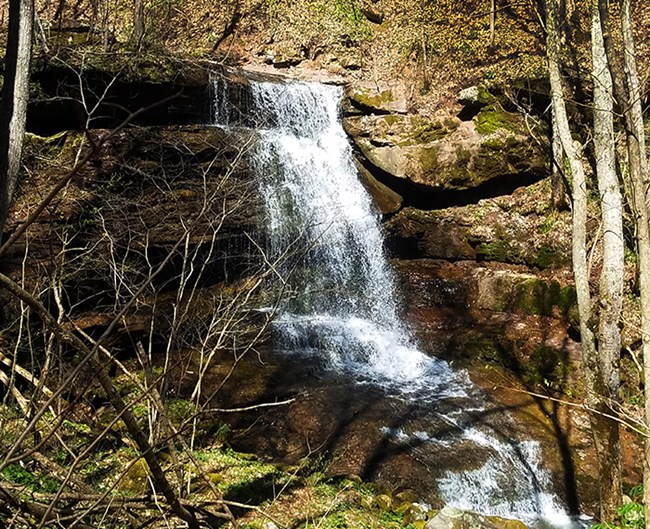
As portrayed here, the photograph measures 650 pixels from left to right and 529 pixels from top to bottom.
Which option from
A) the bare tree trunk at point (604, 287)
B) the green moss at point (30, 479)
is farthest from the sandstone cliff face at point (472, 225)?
the green moss at point (30, 479)

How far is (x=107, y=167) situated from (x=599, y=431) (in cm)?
992

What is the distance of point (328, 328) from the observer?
11.1 meters

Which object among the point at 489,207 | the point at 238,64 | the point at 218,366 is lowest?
the point at 218,366

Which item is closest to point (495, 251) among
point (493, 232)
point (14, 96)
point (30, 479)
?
point (493, 232)

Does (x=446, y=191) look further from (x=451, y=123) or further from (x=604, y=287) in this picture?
(x=604, y=287)

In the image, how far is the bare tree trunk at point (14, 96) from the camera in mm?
3467

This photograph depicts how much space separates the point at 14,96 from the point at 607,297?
7.35 m

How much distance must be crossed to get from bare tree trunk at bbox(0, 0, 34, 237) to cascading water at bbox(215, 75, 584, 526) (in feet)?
15.9

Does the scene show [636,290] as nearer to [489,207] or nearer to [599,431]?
[489,207]

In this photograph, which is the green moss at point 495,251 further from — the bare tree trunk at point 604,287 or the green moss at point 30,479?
the green moss at point 30,479

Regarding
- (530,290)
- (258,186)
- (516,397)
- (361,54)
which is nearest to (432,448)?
(516,397)

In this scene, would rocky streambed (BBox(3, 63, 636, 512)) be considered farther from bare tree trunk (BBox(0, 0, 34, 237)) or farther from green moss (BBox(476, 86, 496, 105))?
bare tree trunk (BBox(0, 0, 34, 237))

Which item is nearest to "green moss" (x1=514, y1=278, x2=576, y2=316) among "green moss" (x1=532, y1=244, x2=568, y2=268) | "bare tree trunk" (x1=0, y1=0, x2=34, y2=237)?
"green moss" (x1=532, y1=244, x2=568, y2=268)

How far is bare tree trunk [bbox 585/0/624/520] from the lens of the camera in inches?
239
